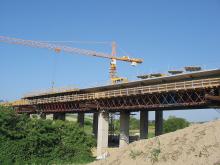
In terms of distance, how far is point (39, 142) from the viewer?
46.4 m

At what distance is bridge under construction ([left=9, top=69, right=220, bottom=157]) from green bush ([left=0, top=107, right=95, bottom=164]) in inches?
550

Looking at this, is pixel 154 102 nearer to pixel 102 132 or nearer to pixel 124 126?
pixel 124 126

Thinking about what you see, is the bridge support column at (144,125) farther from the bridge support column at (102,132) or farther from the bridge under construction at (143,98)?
the bridge support column at (102,132)

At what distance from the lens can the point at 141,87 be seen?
60906 millimetres

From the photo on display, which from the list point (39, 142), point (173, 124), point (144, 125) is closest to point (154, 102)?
point (144, 125)

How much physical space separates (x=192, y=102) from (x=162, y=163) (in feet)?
109

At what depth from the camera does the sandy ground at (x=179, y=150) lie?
1968 centimetres

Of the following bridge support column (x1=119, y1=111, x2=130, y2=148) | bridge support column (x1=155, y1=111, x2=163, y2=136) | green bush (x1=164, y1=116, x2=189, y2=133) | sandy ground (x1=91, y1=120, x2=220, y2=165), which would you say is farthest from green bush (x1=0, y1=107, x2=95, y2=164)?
green bush (x1=164, y1=116, x2=189, y2=133)

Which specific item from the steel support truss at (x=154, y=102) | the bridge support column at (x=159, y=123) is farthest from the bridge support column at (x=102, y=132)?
the bridge support column at (x=159, y=123)

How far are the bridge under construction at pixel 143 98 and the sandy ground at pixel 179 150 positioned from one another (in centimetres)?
2653

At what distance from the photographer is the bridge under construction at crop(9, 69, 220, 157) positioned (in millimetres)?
51363

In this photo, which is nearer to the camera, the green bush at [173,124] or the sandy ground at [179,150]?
the sandy ground at [179,150]

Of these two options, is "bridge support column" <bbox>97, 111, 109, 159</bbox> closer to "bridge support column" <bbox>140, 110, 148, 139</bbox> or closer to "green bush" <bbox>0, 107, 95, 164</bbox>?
"bridge support column" <bbox>140, 110, 148, 139</bbox>

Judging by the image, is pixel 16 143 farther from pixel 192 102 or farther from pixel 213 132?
pixel 213 132
